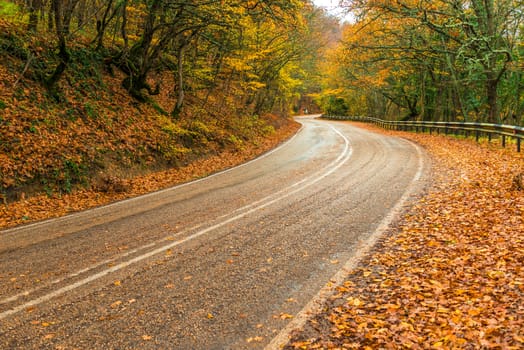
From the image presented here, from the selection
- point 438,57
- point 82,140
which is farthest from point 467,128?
point 82,140

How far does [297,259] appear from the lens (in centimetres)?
527

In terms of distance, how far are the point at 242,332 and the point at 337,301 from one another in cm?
120

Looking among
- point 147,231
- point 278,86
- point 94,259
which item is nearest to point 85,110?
point 147,231

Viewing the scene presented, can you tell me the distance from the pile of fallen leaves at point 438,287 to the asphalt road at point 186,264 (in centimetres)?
44

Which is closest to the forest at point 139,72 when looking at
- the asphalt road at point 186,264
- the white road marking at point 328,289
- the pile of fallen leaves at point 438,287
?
the asphalt road at point 186,264

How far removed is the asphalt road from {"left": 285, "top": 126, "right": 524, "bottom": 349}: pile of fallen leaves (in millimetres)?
440

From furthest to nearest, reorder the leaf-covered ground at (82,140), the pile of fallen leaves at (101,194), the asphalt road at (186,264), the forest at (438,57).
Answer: the forest at (438,57) < the leaf-covered ground at (82,140) < the pile of fallen leaves at (101,194) < the asphalt road at (186,264)

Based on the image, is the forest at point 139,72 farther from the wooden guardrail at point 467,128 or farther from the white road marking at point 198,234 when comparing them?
the white road marking at point 198,234

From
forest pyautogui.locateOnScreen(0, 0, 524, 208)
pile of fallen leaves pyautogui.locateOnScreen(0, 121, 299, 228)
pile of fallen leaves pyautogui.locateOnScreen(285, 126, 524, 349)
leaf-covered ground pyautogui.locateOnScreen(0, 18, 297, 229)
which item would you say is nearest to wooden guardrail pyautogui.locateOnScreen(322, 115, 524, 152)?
forest pyautogui.locateOnScreen(0, 0, 524, 208)

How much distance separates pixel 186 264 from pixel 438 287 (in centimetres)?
325

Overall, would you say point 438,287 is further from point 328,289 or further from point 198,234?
point 198,234

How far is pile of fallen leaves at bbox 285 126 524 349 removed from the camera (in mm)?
3506

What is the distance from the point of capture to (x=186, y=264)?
5188mm

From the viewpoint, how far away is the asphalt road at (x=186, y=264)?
3744 millimetres
